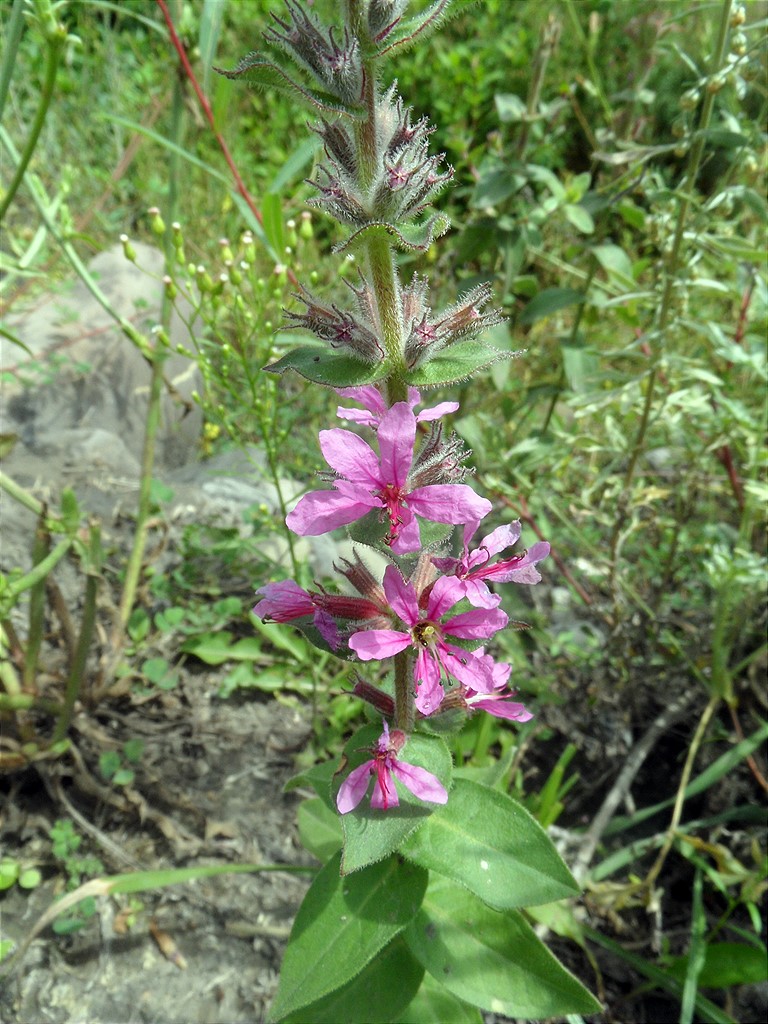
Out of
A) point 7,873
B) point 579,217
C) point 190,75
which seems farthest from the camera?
point 579,217

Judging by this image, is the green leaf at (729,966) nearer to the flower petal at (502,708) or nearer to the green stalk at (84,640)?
the flower petal at (502,708)

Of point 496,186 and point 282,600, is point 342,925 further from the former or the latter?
point 496,186

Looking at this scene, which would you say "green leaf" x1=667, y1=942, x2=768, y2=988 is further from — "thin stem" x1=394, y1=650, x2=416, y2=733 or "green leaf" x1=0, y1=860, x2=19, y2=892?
"green leaf" x1=0, y1=860, x2=19, y2=892

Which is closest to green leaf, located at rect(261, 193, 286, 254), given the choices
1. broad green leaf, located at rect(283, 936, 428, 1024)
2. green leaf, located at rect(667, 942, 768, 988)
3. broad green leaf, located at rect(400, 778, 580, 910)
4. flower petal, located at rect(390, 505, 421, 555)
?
flower petal, located at rect(390, 505, 421, 555)

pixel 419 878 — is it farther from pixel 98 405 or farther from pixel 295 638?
pixel 98 405

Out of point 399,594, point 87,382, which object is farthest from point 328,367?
point 87,382

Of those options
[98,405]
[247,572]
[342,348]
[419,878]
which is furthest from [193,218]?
[419,878]
